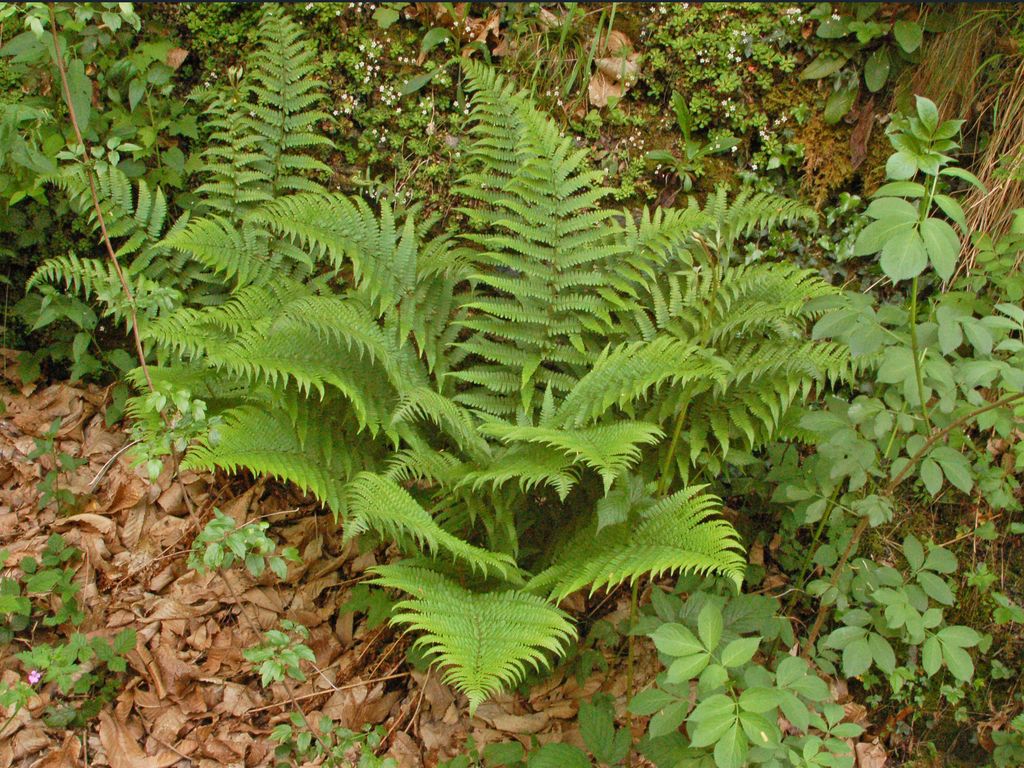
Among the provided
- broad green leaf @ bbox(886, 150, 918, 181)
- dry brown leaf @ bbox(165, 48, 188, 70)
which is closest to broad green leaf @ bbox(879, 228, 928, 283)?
broad green leaf @ bbox(886, 150, 918, 181)

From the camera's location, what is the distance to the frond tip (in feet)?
7.19

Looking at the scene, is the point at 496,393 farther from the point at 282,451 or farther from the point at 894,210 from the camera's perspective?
the point at 894,210

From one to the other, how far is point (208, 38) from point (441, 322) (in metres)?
1.74

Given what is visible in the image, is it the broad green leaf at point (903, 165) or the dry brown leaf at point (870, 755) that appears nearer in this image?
the broad green leaf at point (903, 165)

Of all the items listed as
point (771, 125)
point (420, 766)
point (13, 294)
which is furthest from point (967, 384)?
point (13, 294)

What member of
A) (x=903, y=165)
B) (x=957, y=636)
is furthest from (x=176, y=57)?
(x=957, y=636)

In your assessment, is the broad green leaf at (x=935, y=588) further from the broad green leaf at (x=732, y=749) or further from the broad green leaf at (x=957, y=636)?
the broad green leaf at (x=732, y=749)

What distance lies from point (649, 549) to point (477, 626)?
0.56 meters

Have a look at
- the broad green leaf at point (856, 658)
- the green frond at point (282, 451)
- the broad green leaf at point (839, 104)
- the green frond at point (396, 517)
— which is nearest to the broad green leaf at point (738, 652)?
the broad green leaf at point (856, 658)

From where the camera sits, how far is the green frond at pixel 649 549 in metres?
2.28

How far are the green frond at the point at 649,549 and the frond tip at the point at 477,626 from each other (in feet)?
0.33

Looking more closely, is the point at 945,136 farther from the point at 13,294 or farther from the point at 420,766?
the point at 13,294

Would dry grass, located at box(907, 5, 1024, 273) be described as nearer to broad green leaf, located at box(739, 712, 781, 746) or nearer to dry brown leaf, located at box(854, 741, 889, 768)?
dry brown leaf, located at box(854, 741, 889, 768)

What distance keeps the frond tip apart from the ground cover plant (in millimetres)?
15
